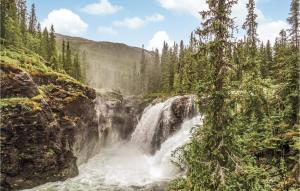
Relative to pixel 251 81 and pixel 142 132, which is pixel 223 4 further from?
pixel 142 132

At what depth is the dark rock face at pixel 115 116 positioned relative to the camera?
2185 inches

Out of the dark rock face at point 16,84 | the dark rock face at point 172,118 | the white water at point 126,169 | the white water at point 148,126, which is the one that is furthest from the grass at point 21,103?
the white water at point 148,126

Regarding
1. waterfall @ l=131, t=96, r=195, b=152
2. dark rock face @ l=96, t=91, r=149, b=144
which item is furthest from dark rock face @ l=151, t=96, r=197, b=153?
dark rock face @ l=96, t=91, r=149, b=144

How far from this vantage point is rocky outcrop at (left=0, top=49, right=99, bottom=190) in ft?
96.6

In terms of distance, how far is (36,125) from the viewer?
31.3 m

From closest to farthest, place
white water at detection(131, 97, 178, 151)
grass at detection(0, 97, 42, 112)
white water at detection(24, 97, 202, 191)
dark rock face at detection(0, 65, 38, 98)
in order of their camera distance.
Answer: grass at detection(0, 97, 42, 112), dark rock face at detection(0, 65, 38, 98), white water at detection(24, 97, 202, 191), white water at detection(131, 97, 178, 151)

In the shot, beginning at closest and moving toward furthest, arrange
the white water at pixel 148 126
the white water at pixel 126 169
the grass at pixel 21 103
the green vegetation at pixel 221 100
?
the green vegetation at pixel 221 100 < the grass at pixel 21 103 < the white water at pixel 126 169 < the white water at pixel 148 126

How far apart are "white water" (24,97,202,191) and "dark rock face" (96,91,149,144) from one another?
13.7ft

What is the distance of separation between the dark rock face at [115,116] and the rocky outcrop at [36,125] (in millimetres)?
14227

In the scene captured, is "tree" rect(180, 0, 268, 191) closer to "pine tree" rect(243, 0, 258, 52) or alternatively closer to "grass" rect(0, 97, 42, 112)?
"grass" rect(0, 97, 42, 112)

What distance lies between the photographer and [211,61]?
14.0 metres

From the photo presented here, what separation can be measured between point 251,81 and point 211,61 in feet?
6.06

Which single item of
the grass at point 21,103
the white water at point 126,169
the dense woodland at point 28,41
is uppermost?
the dense woodland at point 28,41

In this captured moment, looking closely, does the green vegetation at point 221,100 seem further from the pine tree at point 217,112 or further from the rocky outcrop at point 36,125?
the rocky outcrop at point 36,125
